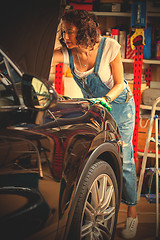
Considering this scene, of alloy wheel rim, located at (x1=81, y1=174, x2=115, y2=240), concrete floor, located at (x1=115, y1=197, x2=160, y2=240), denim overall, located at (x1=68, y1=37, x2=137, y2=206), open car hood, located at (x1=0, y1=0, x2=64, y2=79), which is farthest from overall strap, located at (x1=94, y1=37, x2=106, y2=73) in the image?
concrete floor, located at (x1=115, y1=197, x2=160, y2=240)

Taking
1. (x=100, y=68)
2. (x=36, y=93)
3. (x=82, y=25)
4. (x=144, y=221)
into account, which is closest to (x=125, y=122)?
(x=100, y=68)

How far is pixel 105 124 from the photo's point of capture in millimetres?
1571

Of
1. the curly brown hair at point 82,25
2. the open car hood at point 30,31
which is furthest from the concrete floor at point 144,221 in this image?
the open car hood at point 30,31

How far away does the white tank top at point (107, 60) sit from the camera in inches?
76.8

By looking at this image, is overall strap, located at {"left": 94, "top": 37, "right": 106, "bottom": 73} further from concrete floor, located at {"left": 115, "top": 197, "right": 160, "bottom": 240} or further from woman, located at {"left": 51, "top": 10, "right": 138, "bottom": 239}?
concrete floor, located at {"left": 115, "top": 197, "right": 160, "bottom": 240}

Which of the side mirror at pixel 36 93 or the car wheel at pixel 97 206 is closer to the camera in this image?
the side mirror at pixel 36 93

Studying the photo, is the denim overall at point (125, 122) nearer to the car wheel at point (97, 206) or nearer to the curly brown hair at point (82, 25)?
the curly brown hair at point (82, 25)

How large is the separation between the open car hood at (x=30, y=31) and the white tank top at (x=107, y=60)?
660 mm

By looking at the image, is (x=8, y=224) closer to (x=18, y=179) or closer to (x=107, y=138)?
(x=18, y=179)

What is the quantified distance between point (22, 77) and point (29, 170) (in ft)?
0.94

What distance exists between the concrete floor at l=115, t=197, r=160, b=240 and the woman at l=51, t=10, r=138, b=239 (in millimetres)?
86

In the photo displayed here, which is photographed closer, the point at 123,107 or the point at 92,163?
the point at 92,163

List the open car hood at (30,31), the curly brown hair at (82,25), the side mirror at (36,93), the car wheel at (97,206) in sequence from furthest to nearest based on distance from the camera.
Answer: the curly brown hair at (82,25) < the car wheel at (97,206) < the open car hood at (30,31) < the side mirror at (36,93)

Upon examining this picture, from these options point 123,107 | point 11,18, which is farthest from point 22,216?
point 123,107
